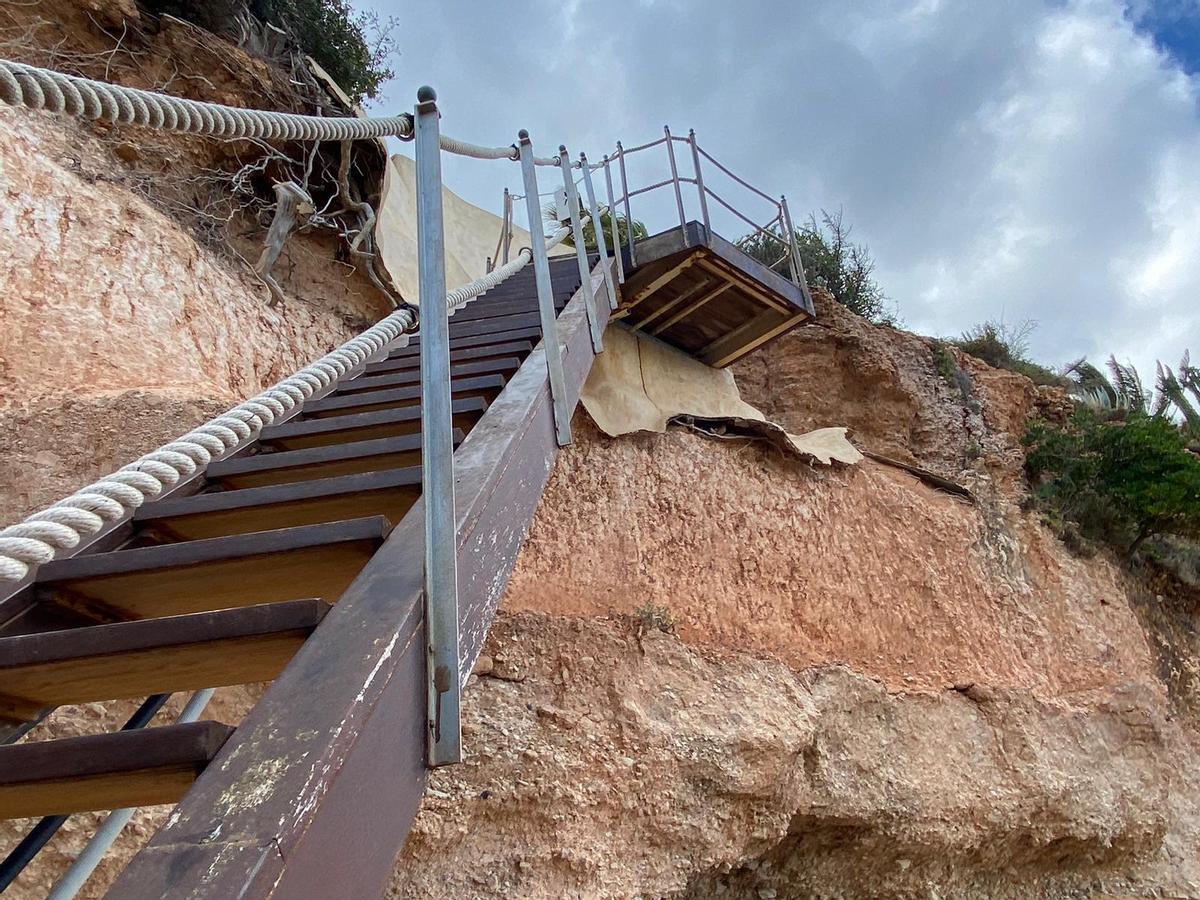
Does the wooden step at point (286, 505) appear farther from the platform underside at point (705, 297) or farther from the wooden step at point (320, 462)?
the platform underside at point (705, 297)

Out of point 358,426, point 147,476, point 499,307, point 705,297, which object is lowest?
point 147,476

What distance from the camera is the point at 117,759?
3.97 ft

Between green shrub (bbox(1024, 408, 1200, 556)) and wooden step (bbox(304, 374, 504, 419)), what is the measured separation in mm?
8985

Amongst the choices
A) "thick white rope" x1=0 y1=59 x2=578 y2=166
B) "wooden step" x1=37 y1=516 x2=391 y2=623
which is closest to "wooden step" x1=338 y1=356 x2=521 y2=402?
"thick white rope" x1=0 y1=59 x2=578 y2=166

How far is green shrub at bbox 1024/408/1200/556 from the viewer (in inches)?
387

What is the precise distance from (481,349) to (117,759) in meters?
2.34

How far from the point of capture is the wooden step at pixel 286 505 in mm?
2023

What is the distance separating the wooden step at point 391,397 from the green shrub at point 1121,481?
8.98m

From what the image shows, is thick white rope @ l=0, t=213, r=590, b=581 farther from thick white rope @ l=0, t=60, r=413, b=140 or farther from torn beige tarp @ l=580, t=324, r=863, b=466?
torn beige tarp @ l=580, t=324, r=863, b=466

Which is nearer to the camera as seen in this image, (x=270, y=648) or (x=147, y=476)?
(x=270, y=648)

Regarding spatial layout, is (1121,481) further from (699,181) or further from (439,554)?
(439,554)

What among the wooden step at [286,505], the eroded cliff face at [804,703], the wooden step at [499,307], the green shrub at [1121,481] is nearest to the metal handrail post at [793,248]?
the eroded cliff face at [804,703]

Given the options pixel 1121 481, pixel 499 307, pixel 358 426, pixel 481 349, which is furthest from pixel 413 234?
pixel 1121 481

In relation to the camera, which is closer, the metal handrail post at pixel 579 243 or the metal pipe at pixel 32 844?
the metal pipe at pixel 32 844
